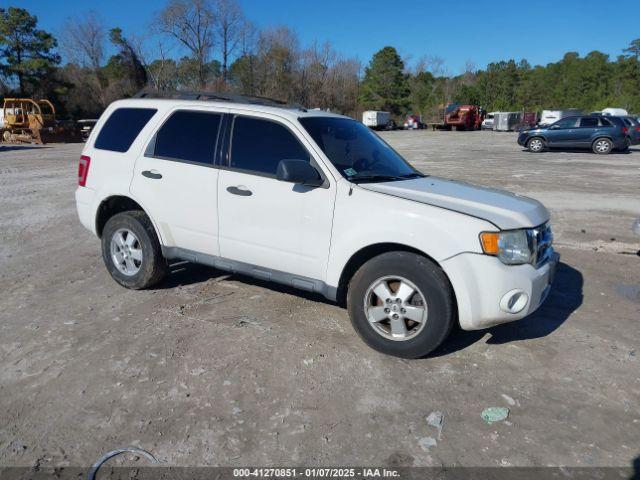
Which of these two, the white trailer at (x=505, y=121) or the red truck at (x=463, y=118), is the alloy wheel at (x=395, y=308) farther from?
the red truck at (x=463, y=118)

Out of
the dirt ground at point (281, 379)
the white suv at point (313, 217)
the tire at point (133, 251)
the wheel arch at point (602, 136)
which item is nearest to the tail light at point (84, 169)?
the white suv at point (313, 217)

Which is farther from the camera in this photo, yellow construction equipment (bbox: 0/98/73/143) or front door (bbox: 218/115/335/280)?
yellow construction equipment (bbox: 0/98/73/143)

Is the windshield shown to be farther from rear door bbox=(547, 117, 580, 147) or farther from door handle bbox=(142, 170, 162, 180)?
rear door bbox=(547, 117, 580, 147)

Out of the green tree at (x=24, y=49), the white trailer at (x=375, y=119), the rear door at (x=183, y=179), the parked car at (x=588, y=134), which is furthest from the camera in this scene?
the white trailer at (x=375, y=119)

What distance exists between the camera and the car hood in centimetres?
359

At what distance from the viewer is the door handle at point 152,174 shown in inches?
185

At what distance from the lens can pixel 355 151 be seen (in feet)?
14.6

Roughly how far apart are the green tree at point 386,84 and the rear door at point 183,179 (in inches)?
3193

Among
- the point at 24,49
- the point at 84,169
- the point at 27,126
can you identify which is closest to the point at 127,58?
the point at 24,49

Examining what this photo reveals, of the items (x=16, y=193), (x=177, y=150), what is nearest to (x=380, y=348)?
(x=177, y=150)

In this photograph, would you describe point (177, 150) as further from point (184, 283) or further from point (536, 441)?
point (536, 441)

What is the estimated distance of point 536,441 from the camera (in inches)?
114

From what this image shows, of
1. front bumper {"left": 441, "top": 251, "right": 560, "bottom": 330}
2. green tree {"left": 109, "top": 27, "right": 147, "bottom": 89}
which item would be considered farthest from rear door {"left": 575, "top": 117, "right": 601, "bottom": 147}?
green tree {"left": 109, "top": 27, "right": 147, "bottom": 89}

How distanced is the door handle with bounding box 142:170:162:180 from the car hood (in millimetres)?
2041
